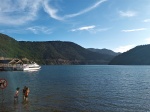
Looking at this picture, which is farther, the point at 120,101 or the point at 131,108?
the point at 120,101

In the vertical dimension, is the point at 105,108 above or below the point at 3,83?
below

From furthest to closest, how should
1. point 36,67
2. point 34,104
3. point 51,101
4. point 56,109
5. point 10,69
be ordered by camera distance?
1. point 36,67
2. point 10,69
3. point 51,101
4. point 34,104
5. point 56,109

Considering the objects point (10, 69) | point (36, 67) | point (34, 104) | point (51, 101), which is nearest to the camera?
point (34, 104)

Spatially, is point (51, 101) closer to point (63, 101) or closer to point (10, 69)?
point (63, 101)

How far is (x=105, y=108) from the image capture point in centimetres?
3453

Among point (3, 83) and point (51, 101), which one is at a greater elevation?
point (3, 83)

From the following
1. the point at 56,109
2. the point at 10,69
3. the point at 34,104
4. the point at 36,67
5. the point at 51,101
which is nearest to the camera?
the point at 56,109

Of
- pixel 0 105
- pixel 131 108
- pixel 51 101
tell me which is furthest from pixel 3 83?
pixel 131 108

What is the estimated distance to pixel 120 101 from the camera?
40062mm

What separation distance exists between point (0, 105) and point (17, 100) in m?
3.75

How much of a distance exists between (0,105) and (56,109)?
27.5 feet

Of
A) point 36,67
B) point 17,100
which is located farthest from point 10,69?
point 17,100

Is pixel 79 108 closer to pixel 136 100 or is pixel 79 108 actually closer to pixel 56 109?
pixel 56 109

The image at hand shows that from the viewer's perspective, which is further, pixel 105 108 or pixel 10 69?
pixel 10 69
